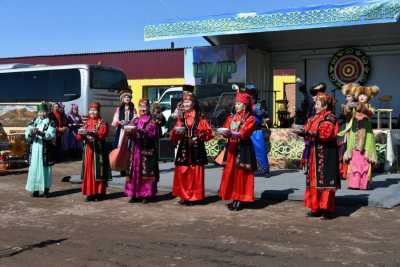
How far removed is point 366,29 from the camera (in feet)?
47.3

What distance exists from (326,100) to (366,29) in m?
8.34

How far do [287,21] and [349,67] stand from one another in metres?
3.87

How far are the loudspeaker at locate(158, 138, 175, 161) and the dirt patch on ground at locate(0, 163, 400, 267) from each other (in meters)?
5.02

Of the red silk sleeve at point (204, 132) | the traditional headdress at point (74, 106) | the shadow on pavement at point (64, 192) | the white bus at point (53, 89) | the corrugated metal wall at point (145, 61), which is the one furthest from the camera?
the corrugated metal wall at point (145, 61)

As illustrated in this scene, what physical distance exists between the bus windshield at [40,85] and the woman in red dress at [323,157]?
11.0 metres

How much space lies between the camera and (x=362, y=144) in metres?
8.84

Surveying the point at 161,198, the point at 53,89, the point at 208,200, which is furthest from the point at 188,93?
the point at 53,89

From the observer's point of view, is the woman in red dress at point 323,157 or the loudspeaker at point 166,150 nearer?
the woman in red dress at point 323,157

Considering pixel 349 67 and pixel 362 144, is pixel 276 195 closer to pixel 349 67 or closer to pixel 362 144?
pixel 362 144

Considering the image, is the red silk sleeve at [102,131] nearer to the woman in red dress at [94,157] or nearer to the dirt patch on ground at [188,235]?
the woman in red dress at [94,157]

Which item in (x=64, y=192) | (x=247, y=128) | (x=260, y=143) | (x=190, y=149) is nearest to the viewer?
(x=247, y=128)

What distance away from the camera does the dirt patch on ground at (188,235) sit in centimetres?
517

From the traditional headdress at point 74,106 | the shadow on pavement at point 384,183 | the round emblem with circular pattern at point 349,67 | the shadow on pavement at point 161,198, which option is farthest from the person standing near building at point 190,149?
the round emblem with circular pattern at point 349,67

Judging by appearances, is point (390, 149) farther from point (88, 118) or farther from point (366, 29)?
point (88, 118)
